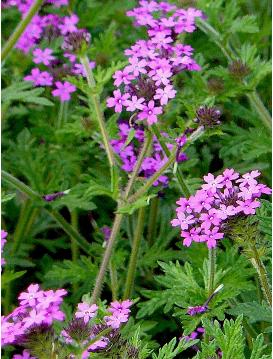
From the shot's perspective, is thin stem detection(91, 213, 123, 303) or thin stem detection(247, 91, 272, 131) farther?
thin stem detection(247, 91, 272, 131)

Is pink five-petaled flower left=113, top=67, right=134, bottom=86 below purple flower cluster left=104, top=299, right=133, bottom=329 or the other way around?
the other way around

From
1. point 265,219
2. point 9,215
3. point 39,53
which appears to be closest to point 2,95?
point 39,53

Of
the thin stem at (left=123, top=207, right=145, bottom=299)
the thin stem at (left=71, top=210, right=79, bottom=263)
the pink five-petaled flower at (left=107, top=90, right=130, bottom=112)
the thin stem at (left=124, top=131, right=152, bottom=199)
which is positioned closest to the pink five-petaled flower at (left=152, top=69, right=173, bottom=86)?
the pink five-petaled flower at (left=107, top=90, right=130, bottom=112)

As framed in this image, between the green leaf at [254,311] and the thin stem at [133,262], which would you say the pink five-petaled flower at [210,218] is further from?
the thin stem at [133,262]

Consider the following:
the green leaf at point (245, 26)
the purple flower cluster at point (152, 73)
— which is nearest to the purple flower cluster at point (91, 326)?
the purple flower cluster at point (152, 73)

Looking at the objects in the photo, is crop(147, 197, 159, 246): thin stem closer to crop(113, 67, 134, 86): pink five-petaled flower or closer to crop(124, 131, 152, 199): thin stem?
crop(124, 131, 152, 199): thin stem

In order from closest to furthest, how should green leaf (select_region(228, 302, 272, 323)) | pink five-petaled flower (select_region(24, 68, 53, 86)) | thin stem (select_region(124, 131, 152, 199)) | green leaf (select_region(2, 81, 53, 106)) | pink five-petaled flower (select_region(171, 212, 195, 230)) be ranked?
pink five-petaled flower (select_region(171, 212, 195, 230)), green leaf (select_region(228, 302, 272, 323)), thin stem (select_region(124, 131, 152, 199)), green leaf (select_region(2, 81, 53, 106)), pink five-petaled flower (select_region(24, 68, 53, 86))

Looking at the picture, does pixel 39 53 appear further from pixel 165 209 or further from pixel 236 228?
pixel 236 228
